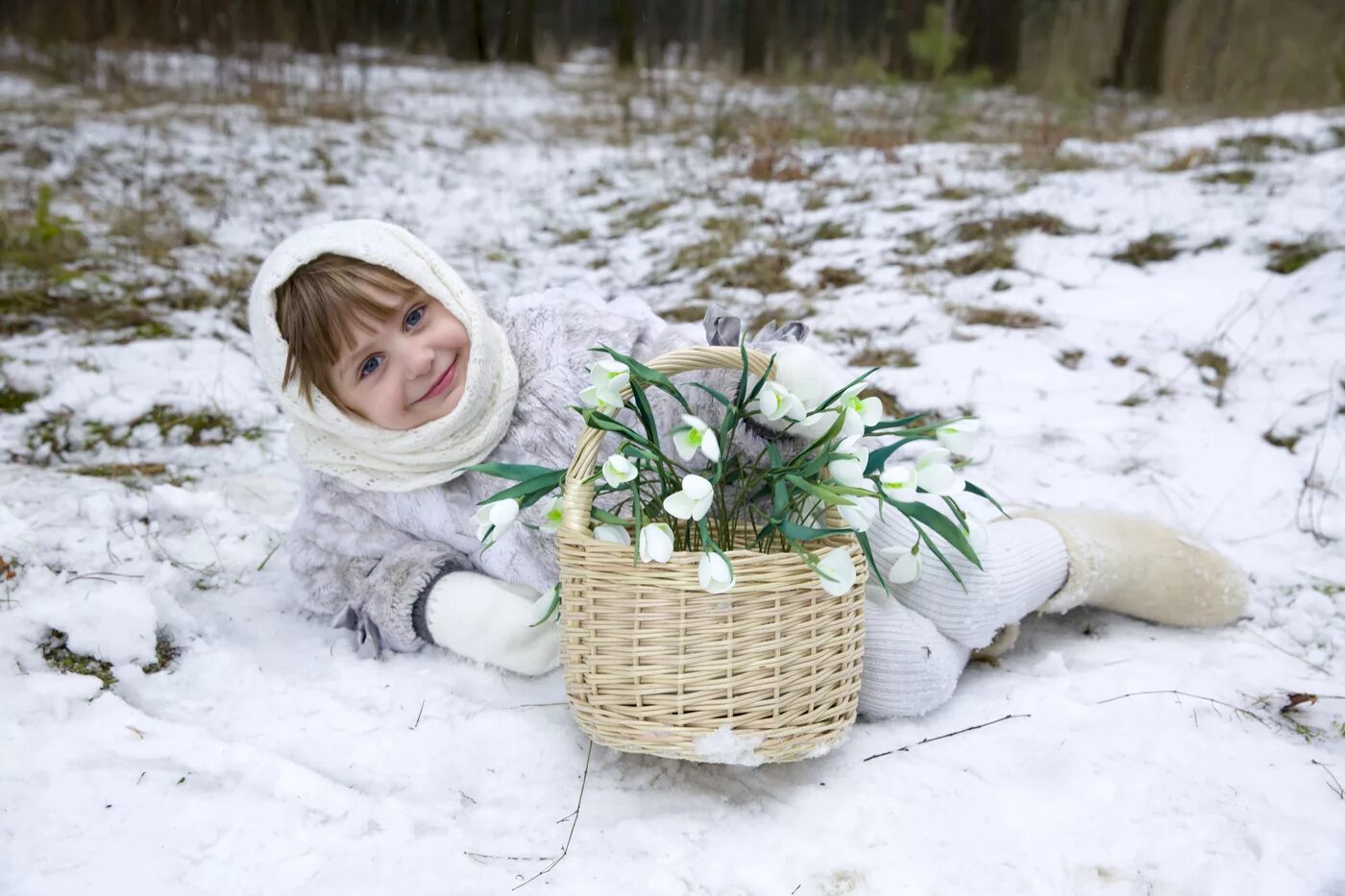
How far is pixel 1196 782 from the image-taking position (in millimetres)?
1576

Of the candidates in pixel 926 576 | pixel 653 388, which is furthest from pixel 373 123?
pixel 926 576

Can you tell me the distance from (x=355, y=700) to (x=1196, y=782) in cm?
142

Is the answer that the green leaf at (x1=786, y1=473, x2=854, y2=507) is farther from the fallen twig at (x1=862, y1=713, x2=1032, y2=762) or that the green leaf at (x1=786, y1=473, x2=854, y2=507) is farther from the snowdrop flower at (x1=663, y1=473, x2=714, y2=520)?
the fallen twig at (x1=862, y1=713, x2=1032, y2=762)

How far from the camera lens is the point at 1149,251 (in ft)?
13.1

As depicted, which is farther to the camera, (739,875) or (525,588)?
(525,588)

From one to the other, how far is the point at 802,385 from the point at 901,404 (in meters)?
1.69

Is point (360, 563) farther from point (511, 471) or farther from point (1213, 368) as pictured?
point (1213, 368)

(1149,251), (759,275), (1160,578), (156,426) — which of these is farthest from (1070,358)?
(156,426)

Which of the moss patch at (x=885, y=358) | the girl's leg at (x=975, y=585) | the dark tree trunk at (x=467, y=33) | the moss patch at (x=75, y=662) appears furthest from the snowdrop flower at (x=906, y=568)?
the dark tree trunk at (x=467, y=33)

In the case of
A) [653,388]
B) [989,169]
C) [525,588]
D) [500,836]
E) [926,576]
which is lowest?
[500,836]

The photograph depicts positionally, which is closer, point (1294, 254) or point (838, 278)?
point (1294, 254)

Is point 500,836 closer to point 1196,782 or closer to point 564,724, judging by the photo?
point 564,724

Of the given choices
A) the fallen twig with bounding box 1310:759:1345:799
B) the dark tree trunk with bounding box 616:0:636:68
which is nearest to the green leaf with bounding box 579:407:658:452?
the fallen twig with bounding box 1310:759:1345:799

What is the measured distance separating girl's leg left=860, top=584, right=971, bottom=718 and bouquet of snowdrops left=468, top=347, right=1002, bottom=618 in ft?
0.70
